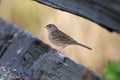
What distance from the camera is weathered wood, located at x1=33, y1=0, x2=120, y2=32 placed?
2.41 meters

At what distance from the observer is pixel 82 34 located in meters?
5.78

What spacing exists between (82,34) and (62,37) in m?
0.61

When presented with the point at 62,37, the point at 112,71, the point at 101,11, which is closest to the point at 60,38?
the point at 62,37

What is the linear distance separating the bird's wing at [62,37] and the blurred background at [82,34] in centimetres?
26

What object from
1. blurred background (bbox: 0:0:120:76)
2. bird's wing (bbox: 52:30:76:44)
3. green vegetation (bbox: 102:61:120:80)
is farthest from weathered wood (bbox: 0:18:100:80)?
blurred background (bbox: 0:0:120:76)

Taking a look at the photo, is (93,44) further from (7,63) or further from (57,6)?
(57,6)

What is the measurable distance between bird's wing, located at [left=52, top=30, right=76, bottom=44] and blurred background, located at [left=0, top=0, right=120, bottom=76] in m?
0.26

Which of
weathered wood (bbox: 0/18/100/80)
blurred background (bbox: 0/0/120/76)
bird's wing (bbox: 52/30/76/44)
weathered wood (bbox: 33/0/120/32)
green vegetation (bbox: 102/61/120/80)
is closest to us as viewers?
Answer: green vegetation (bbox: 102/61/120/80)

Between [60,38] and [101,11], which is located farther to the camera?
[60,38]

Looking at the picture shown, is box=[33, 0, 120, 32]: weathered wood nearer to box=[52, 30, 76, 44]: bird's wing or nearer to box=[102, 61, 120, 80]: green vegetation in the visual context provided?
box=[102, 61, 120, 80]: green vegetation

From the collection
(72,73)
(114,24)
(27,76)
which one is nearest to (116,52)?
(27,76)

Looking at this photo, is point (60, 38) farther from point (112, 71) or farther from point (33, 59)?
point (112, 71)

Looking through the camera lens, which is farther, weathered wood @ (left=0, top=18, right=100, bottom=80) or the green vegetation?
weathered wood @ (left=0, top=18, right=100, bottom=80)

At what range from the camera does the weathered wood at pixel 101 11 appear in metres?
2.41
